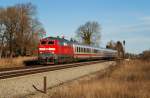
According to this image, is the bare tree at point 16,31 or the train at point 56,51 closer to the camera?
the train at point 56,51

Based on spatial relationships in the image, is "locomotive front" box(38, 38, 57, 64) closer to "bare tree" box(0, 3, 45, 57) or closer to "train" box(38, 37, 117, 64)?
"train" box(38, 37, 117, 64)

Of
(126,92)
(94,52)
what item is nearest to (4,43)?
(94,52)

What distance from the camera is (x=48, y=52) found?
3788cm

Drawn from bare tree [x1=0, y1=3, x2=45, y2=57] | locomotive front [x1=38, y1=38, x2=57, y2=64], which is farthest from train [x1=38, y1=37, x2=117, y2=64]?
bare tree [x1=0, y1=3, x2=45, y2=57]

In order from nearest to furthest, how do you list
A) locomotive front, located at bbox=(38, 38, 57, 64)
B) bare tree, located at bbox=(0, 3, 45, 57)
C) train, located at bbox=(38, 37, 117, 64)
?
locomotive front, located at bbox=(38, 38, 57, 64) → train, located at bbox=(38, 37, 117, 64) → bare tree, located at bbox=(0, 3, 45, 57)

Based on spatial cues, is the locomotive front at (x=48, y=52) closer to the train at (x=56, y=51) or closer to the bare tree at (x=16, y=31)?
the train at (x=56, y=51)

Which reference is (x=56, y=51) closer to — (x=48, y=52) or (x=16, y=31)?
(x=48, y=52)

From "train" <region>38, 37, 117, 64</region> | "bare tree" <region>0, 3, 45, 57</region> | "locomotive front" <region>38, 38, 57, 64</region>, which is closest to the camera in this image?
"locomotive front" <region>38, 38, 57, 64</region>

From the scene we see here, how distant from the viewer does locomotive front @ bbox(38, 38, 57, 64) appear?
37438mm

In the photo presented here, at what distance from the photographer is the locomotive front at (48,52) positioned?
37.4 meters

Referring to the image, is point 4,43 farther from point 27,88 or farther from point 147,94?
point 147,94

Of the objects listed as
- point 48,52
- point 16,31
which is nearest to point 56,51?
point 48,52

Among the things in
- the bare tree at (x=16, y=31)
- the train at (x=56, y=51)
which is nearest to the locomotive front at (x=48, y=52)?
the train at (x=56, y=51)

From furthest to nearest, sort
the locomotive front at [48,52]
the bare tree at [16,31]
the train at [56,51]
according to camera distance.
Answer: the bare tree at [16,31] → the train at [56,51] → the locomotive front at [48,52]
